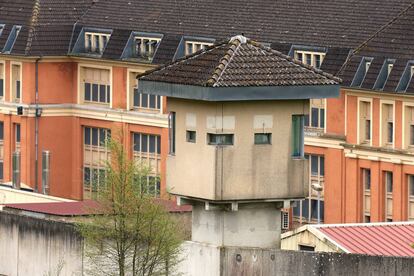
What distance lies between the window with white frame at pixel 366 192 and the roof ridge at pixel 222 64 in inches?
1869

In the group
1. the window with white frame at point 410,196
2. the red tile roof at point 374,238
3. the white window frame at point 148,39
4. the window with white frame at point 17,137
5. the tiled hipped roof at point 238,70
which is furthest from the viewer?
the window with white frame at point 17,137

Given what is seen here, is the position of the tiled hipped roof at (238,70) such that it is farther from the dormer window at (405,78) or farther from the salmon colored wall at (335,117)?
the salmon colored wall at (335,117)

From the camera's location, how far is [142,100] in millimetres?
132500

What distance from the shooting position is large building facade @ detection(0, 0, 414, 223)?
11381 centimetres

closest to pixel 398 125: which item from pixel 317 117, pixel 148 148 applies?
pixel 317 117

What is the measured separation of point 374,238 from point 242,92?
7036 millimetres

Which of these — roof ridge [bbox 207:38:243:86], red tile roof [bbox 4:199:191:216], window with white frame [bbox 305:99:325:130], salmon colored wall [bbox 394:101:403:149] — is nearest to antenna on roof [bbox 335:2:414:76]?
window with white frame [bbox 305:99:325:130]

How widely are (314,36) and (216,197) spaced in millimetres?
55208

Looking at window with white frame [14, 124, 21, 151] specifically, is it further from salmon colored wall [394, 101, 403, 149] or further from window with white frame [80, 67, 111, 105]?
salmon colored wall [394, 101, 403, 149]

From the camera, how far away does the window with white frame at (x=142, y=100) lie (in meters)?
131

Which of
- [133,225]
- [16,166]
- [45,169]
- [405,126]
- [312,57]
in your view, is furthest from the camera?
[45,169]

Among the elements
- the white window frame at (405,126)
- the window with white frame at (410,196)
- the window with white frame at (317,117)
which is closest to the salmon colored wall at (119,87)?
the window with white frame at (317,117)

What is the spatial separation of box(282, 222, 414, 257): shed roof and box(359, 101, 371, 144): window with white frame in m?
43.7

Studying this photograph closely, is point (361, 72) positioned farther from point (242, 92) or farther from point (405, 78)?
point (242, 92)
